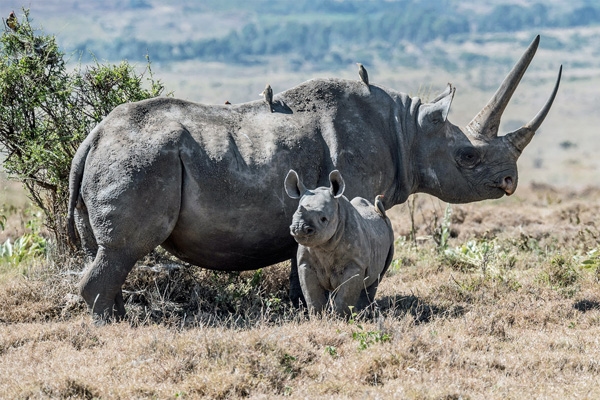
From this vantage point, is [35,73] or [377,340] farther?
[35,73]

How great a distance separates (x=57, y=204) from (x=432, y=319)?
4.48 meters

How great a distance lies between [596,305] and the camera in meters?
11.3

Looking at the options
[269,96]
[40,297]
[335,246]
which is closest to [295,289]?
[335,246]

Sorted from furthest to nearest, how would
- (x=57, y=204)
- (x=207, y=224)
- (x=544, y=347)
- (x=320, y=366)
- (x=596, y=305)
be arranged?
(x=57, y=204)
(x=596, y=305)
(x=207, y=224)
(x=544, y=347)
(x=320, y=366)

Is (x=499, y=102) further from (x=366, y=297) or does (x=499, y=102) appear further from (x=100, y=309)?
(x=100, y=309)

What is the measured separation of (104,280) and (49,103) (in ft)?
8.77

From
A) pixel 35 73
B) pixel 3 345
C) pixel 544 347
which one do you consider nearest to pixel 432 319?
pixel 544 347

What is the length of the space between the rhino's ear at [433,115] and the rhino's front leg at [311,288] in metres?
2.42

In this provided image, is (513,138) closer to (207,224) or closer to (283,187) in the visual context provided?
(283,187)

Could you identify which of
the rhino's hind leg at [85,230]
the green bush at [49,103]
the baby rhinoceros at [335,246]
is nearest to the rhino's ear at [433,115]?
the baby rhinoceros at [335,246]

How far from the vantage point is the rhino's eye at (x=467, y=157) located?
38.1 ft

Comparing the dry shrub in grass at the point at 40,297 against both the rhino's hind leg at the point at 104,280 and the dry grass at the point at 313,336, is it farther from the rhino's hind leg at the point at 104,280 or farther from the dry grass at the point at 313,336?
the rhino's hind leg at the point at 104,280

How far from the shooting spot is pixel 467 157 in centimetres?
1163

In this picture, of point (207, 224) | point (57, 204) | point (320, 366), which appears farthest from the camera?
point (57, 204)
